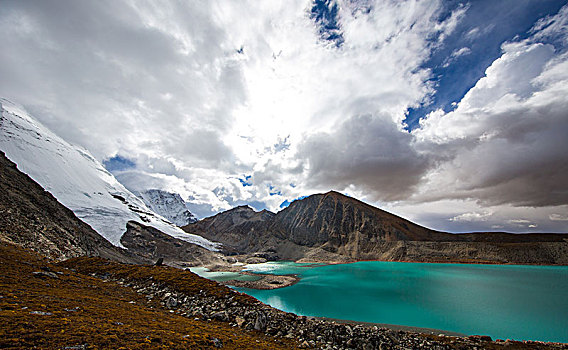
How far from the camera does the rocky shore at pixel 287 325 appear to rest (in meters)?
12.9

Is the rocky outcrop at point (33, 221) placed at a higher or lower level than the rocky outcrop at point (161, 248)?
higher

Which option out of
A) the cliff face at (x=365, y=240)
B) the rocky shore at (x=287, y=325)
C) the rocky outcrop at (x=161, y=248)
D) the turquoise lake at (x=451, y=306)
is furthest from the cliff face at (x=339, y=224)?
the rocky shore at (x=287, y=325)

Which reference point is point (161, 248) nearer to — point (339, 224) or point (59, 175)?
point (59, 175)

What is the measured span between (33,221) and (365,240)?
149m

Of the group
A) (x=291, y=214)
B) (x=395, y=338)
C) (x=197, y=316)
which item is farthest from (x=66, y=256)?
(x=291, y=214)

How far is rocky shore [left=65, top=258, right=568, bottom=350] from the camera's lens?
12.9 meters

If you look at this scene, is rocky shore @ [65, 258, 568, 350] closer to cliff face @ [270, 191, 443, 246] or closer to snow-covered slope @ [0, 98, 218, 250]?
snow-covered slope @ [0, 98, 218, 250]

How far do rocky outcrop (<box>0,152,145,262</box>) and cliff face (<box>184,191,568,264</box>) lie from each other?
4260 inches

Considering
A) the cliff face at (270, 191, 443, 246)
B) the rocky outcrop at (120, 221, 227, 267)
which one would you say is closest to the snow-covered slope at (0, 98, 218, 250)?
the rocky outcrop at (120, 221, 227, 267)

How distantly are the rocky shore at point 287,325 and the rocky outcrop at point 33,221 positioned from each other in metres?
24.3

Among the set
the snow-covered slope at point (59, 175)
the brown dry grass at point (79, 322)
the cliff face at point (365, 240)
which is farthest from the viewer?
the cliff face at point (365, 240)

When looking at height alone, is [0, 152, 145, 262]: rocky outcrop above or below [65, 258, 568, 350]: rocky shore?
above

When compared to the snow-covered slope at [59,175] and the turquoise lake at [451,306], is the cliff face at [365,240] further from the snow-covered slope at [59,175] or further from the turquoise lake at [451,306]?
the turquoise lake at [451,306]

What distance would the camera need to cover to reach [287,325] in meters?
13.5
